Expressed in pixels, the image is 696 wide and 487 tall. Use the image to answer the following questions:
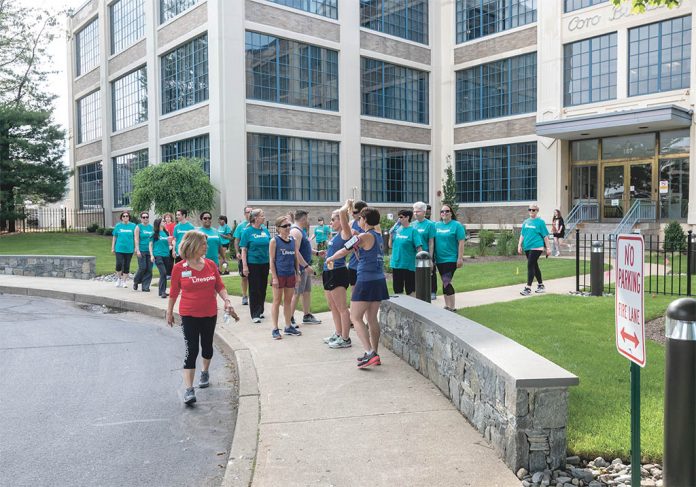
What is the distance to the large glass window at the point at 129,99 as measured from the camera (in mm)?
30734

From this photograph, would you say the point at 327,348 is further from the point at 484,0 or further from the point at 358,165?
the point at 484,0

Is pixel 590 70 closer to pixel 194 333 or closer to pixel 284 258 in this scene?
pixel 284 258

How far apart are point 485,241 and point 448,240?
13.2m

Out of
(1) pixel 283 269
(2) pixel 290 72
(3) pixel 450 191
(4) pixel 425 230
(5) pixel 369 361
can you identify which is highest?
(2) pixel 290 72

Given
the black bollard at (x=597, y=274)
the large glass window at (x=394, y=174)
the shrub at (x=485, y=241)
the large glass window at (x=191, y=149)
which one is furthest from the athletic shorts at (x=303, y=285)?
the large glass window at (x=394, y=174)

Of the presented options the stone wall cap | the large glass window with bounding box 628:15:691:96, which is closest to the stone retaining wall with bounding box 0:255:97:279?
the stone wall cap

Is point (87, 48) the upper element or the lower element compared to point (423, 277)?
upper

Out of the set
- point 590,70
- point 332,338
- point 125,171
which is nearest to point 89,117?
point 125,171

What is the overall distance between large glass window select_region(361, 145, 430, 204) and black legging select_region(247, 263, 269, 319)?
19.8m

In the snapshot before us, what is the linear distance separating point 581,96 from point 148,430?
25854mm

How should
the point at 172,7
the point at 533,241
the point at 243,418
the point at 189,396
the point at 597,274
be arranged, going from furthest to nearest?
the point at 172,7 < the point at 533,241 < the point at 597,274 < the point at 189,396 < the point at 243,418

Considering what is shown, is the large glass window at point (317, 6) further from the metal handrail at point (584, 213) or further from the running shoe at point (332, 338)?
the running shoe at point (332, 338)

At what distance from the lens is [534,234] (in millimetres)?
12273

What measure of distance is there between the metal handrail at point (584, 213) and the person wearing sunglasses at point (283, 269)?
20.5m
